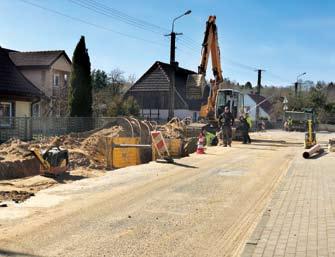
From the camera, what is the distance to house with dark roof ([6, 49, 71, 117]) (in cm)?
4231

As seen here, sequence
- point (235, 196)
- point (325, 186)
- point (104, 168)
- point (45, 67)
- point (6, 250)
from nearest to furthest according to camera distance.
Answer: point (6, 250) → point (235, 196) → point (325, 186) → point (104, 168) → point (45, 67)

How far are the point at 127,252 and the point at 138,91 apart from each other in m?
55.5

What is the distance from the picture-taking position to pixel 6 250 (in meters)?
6.55

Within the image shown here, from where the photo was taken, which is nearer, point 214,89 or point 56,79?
point 214,89

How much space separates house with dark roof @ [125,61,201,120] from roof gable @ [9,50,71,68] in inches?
632

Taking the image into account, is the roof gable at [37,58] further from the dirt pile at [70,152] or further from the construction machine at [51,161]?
the construction machine at [51,161]

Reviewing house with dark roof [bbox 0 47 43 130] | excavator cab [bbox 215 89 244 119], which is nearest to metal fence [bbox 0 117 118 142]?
house with dark roof [bbox 0 47 43 130]

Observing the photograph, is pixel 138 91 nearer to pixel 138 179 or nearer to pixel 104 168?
pixel 104 168

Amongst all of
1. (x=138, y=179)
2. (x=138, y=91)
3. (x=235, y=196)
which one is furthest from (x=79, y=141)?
(x=138, y=91)

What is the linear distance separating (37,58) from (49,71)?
2.24m

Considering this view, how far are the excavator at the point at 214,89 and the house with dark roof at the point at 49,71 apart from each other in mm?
14465

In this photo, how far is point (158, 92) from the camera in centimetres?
6000

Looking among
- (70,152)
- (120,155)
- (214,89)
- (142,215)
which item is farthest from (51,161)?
(214,89)

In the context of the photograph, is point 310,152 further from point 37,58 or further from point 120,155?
point 37,58
